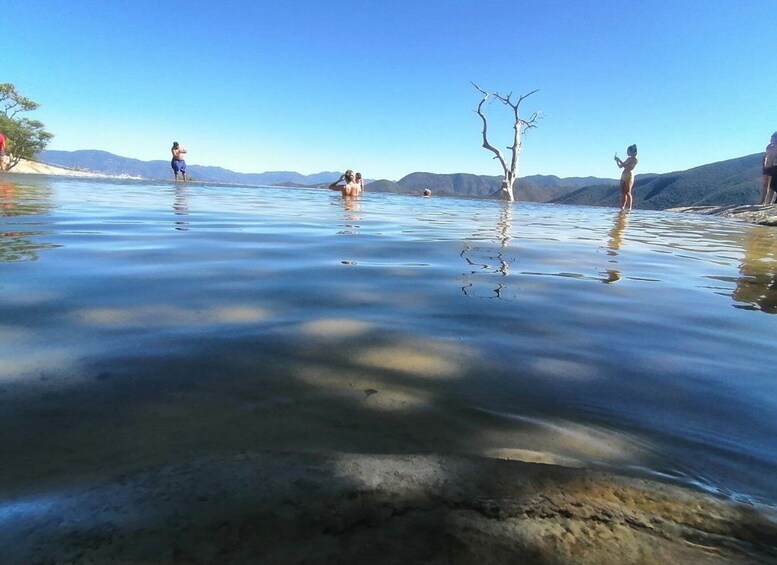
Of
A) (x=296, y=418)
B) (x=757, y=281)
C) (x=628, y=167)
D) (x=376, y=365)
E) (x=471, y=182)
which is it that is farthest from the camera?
(x=471, y=182)

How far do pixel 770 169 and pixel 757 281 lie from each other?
12.2m

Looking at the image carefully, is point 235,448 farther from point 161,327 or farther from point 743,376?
point 743,376

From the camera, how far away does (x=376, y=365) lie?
130 centimetres

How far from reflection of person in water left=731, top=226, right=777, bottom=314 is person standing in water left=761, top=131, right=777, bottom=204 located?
31.2 ft

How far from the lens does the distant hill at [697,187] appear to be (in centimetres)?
4250

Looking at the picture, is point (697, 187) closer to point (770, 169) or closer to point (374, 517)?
point (770, 169)

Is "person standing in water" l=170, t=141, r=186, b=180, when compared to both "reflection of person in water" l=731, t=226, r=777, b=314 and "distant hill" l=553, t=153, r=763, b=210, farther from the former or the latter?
"distant hill" l=553, t=153, r=763, b=210

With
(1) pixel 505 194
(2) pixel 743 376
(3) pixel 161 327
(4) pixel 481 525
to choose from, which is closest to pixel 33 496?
(4) pixel 481 525

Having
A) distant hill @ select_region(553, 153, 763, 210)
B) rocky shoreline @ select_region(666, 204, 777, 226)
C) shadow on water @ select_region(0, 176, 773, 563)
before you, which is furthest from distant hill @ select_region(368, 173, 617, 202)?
shadow on water @ select_region(0, 176, 773, 563)

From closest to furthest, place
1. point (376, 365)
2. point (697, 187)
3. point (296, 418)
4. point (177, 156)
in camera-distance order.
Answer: point (296, 418), point (376, 365), point (177, 156), point (697, 187)

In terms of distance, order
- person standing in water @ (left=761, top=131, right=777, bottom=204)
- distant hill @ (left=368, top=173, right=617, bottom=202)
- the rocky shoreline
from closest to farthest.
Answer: the rocky shoreline → person standing in water @ (left=761, top=131, right=777, bottom=204) → distant hill @ (left=368, top=173, right=617, bottom=202)

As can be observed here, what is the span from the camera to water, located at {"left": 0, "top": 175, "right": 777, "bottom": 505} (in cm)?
89

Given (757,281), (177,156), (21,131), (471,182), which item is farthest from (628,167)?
(471,182)

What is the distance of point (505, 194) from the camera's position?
26.9 metres
